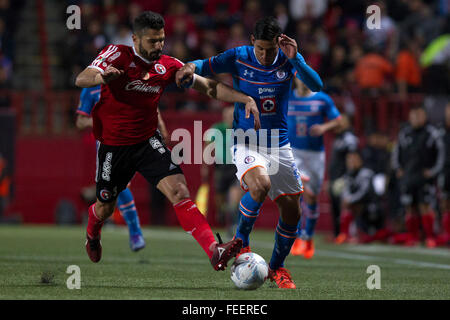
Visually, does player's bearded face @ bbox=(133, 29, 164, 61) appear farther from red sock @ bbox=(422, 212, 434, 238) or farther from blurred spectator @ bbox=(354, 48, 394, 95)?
blurred spectator @ bbox=(354, 48, 394, 95)

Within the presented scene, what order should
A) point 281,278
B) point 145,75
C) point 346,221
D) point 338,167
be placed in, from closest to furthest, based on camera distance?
point 281,278, point 145,75, point 346,221, point 338,167

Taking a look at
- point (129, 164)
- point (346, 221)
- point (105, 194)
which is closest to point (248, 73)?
point (129, 164)

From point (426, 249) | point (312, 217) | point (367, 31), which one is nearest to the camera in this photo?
point (312, 217)

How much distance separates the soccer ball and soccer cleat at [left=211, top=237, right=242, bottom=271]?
19 cm

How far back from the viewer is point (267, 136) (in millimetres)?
7797

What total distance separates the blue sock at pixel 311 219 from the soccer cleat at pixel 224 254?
199 inches

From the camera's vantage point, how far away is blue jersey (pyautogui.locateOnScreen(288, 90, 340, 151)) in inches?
460

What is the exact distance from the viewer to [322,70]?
19125 mm

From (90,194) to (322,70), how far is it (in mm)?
5865

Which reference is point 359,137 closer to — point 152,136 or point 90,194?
point 90,194

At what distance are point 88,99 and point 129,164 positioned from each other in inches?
121

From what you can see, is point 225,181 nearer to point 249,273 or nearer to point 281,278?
point 281,278

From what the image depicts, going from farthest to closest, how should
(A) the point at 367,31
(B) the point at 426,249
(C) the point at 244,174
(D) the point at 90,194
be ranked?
(A) the point at 367,31 < (D) the point at 90,194 < (B) the point at 426,249 < (C) the point at 244,174

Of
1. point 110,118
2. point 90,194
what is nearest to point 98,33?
point 90,194
